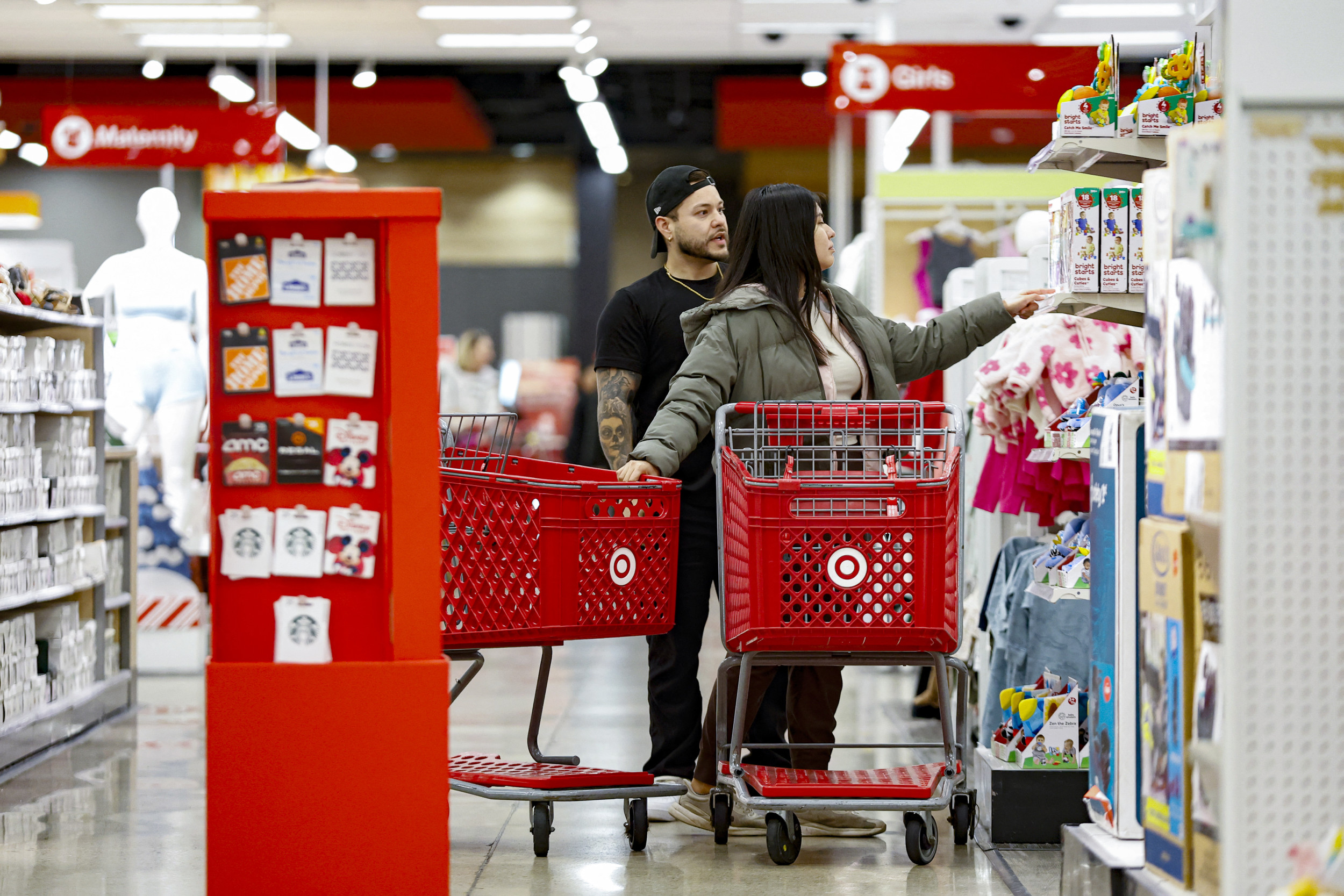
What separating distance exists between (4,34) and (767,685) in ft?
36.9

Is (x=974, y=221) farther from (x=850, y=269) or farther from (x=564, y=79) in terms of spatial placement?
(x=564, y=79)

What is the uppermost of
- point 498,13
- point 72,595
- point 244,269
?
point 498,13

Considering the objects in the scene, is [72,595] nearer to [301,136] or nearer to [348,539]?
[348,539]

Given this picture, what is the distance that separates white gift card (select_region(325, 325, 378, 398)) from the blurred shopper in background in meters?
9.99

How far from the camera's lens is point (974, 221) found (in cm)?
797

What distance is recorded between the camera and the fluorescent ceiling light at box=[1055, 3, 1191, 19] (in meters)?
10.8

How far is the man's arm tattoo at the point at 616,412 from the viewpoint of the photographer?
3898mm

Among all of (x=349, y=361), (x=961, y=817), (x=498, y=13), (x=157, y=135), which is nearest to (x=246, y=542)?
(x=349, y=361)

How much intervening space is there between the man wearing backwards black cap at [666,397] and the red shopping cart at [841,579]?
0.34 m

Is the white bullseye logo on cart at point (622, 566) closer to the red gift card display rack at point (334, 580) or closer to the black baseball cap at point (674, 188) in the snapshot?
the red gift card display rack at point (334, 580)

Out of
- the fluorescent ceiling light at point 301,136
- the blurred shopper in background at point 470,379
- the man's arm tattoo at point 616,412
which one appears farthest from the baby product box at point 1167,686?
the blurred shopper in background at point 470,379

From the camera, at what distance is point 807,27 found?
1175cm

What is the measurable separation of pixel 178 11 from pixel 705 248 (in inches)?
333

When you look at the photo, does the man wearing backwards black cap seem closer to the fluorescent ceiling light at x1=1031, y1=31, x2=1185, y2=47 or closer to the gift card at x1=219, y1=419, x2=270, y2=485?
the gift card at x1=219, y1=419, x2=270, y2=485
